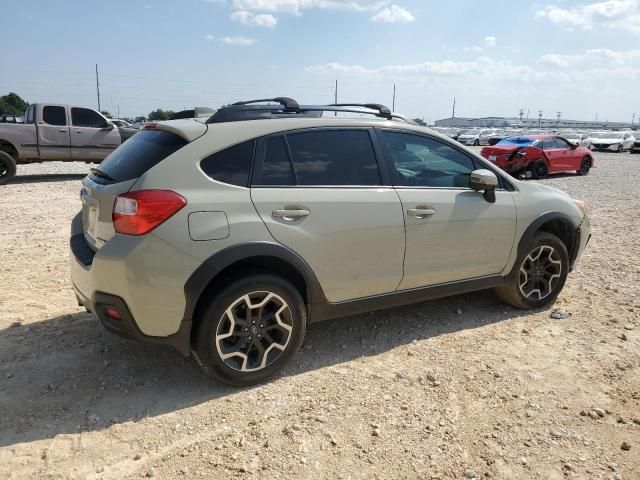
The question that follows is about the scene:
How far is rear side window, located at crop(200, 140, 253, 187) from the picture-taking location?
3135 millimetres

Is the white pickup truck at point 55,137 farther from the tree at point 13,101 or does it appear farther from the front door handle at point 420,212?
the tree at point 13,101

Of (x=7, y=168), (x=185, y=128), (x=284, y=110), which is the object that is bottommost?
(x=7, y=168)

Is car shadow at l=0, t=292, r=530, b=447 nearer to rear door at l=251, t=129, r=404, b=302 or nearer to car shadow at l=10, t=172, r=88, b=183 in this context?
rear door at l=251, t=129, r=404, b=302

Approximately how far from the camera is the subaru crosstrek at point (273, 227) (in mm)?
2959

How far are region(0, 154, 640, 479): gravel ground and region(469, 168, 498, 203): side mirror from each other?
3.57ft

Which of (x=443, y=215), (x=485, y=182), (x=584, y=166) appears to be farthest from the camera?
(x=584, y=166)

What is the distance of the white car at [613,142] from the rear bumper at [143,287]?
36330 mm

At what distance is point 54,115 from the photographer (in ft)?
41.9

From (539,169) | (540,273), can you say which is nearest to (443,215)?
(540,273)

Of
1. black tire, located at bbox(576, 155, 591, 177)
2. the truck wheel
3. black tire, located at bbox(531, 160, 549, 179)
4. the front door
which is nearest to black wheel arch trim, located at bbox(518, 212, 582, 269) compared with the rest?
the front door

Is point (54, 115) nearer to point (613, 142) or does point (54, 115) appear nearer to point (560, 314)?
point (560, 314)

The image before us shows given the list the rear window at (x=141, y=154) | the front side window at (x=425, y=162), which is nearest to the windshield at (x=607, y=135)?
the front side window at (x=425, y=162)

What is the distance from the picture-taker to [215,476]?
2521mm

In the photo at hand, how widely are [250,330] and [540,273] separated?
9.06ft
